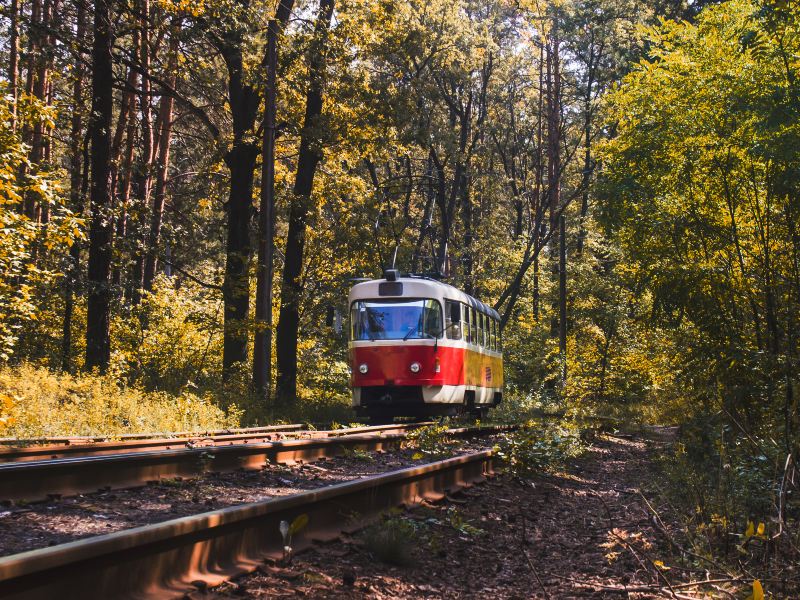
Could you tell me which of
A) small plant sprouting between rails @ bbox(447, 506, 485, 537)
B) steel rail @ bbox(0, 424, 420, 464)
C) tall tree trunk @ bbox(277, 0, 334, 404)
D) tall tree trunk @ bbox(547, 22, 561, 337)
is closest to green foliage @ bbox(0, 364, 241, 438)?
steel rail @ bbox(0, 424, 420, 464)

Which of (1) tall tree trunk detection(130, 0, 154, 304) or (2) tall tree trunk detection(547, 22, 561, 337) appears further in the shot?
(2) tall tree trunk detection(547, 22, 561, 337)

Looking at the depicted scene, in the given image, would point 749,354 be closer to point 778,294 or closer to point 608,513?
point 778,294

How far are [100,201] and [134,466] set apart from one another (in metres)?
13.1

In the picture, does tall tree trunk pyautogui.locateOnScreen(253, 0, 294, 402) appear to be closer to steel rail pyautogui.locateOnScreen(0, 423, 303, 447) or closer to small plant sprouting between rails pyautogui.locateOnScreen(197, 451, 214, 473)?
steel rail pyautogui.locateOnScreen(0, 423, 303, 447)

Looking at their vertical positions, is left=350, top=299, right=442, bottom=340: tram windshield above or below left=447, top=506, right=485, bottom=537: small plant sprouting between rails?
above

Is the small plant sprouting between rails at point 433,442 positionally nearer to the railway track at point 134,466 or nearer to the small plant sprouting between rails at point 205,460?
the railway track at point 134,466

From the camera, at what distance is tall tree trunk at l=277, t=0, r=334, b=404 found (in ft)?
74.2

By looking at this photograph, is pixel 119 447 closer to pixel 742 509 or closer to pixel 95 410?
pixel 95 410

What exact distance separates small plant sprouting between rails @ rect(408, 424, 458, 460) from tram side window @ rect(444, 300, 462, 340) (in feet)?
13.7

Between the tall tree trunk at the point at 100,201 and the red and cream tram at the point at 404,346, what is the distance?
570cm

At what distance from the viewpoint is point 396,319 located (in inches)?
702

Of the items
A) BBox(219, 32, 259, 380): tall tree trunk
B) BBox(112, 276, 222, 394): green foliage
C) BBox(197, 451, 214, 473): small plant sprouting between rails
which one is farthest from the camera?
BBox(112, 276, 222, 394): green foliage

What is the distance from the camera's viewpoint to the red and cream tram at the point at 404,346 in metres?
17.6

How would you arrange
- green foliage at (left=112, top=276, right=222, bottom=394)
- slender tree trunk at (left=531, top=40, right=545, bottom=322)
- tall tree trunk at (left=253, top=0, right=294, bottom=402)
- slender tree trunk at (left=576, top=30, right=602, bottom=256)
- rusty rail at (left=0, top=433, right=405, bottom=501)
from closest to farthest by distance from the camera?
1. rusty rail at (left=0, top=433, right=405, bottom=501)
2. tall tree trunk at (left=253, top=0, right=294, bottom=402)
3. green foliage at (left=112, top=276, right=222, bottom=394)
4. slender tree trunk at (left=531, top=40, right=545, bottom=322)
5. slender tree trunk at (left=576, top=30, right=602, bottom=256)
